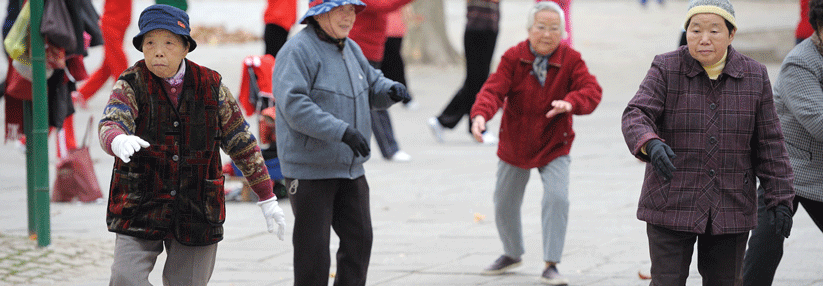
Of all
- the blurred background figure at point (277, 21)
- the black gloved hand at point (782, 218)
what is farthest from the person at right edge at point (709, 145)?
the blurred background figure at point (277, 21)

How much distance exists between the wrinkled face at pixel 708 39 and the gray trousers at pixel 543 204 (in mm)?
1751

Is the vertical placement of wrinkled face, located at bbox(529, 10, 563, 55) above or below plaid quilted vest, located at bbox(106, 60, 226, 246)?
above

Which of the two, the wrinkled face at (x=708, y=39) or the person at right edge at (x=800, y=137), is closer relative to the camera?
the wrinkled face at (x=708, y=39)

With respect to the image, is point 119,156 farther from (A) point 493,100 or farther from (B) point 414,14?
(B) point 414,14

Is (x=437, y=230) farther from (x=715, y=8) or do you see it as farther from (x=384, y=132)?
(x=715, y=8)

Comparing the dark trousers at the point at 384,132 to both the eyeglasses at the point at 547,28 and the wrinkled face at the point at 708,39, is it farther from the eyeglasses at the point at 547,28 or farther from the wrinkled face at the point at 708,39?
the wrinkled face at the point at 708,39

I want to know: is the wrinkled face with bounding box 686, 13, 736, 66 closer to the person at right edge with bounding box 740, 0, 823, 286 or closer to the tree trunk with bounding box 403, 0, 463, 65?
the person at right edge with bounding box 740, 0, 823, 286

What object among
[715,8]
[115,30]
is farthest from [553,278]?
[115,30]

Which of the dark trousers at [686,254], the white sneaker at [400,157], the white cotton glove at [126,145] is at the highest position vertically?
the white cotton glove at [126,145]

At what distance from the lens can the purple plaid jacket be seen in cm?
377

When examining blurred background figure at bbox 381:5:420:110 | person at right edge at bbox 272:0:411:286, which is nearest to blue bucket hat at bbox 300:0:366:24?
person at right edge at bbox 272:0:411:286

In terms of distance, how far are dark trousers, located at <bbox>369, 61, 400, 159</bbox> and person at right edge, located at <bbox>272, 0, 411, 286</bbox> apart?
187 inches

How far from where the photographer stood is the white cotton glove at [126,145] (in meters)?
3.38

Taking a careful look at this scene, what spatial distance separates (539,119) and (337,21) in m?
1.48
